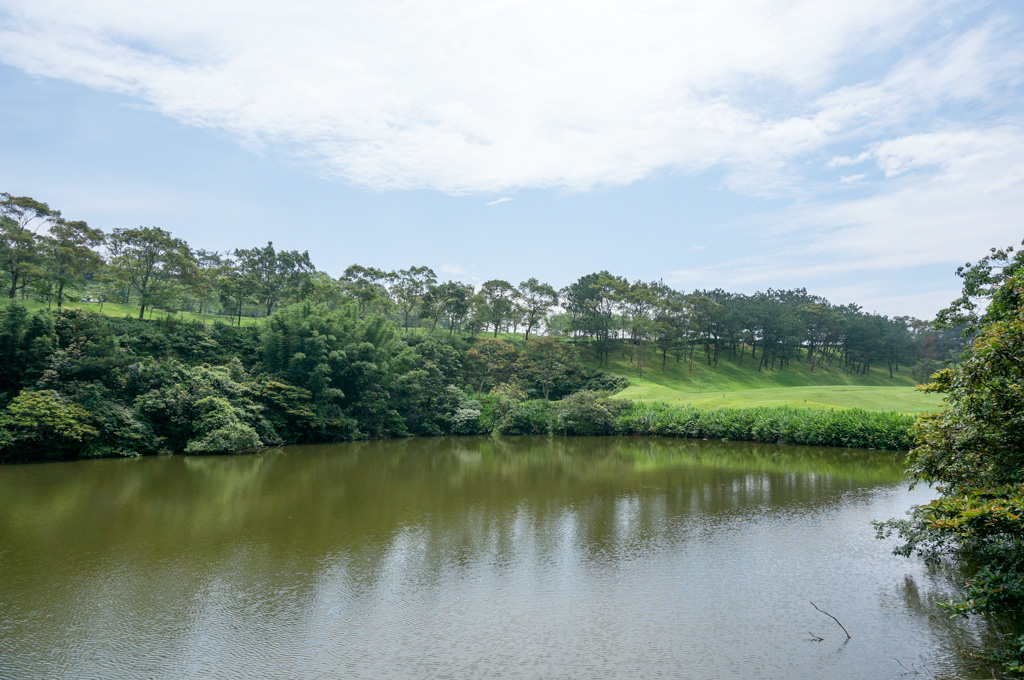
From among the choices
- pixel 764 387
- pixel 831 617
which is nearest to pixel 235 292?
pixel 831 617

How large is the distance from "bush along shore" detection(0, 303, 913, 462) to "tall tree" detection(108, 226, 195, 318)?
25.5ft

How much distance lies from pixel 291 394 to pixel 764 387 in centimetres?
4671

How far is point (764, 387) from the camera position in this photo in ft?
190

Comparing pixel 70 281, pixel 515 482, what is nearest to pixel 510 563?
→ pixel 515 482

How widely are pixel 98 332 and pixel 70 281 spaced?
528 inches

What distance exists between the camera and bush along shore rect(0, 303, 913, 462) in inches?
925

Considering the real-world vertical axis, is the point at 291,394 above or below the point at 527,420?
above

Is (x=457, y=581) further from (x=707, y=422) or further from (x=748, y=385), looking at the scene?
(x=748, y=385)

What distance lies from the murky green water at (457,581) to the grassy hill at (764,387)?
26.4 ft

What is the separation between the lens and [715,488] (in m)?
18.4

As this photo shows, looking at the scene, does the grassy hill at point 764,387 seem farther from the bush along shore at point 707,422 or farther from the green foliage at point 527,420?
the green foliage at point 527,420

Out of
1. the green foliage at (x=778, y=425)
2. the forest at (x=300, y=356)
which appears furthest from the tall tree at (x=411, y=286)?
the green foliage at (x=778, y=425)

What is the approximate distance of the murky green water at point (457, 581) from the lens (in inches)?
285

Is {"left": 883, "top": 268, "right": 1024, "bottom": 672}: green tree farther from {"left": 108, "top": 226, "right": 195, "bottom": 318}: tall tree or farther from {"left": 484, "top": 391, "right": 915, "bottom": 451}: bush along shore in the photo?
{"left": 108, "top": 226, "right": 195, "bottom": 318}: tall tree
